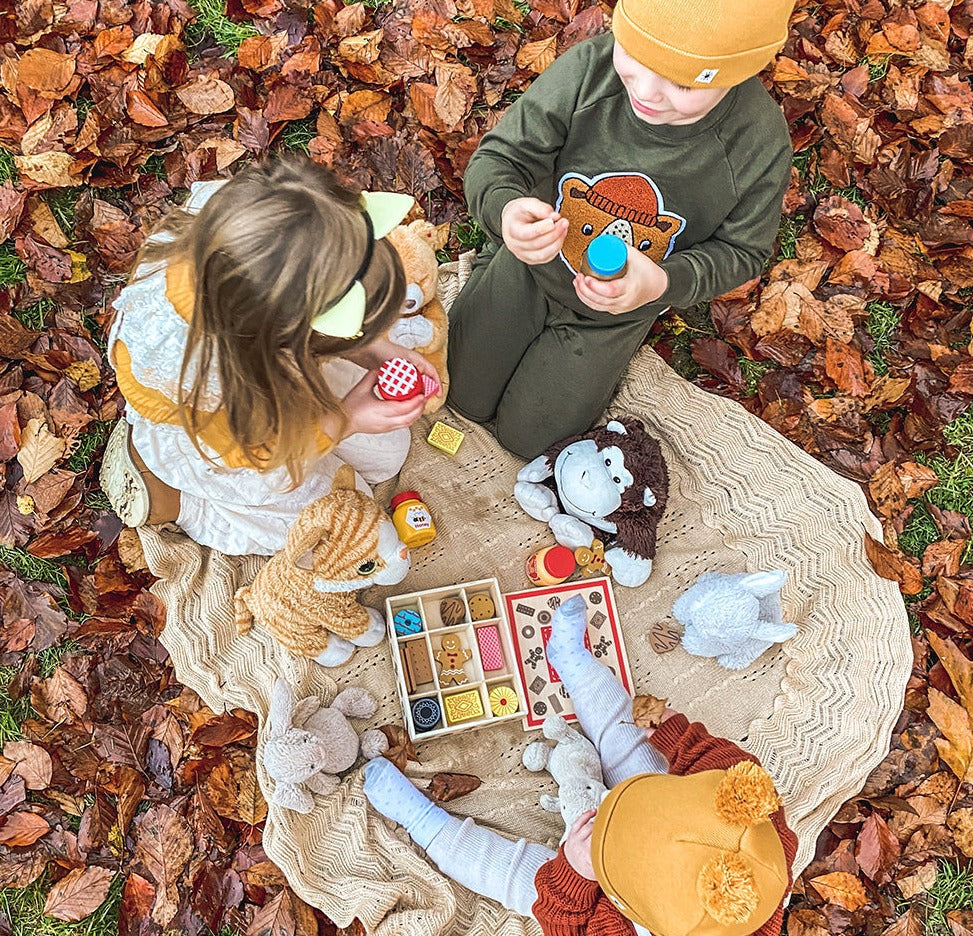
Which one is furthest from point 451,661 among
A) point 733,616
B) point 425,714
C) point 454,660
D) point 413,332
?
point 413,332

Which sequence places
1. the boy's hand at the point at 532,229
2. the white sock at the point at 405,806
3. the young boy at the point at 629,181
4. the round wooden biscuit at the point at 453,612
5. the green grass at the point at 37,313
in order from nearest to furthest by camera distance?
1. the young boy at the point at 629,181
2. the boy's hand at the point at 532,229
3. the white sock at the point at 405,806
4. the round wooden biscuit at the point at 453,612
5. the green grass at the point at 37,313

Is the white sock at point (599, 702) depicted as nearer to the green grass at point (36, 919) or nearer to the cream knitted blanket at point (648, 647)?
the cream knitted blanket at point (648, 647)

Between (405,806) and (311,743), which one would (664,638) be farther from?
(311,743)

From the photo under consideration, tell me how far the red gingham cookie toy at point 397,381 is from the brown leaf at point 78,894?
46.0 inches

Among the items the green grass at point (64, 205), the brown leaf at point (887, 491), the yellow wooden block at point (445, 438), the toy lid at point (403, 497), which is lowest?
the toy lid at point (403, 497)

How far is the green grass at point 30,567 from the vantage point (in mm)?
1786

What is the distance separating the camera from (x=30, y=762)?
1.73 meters

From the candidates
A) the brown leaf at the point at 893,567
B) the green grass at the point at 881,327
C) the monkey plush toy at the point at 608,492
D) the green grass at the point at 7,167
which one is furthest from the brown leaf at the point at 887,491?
the green grass at the point at 7,167

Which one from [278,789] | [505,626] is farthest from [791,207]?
[278,789]

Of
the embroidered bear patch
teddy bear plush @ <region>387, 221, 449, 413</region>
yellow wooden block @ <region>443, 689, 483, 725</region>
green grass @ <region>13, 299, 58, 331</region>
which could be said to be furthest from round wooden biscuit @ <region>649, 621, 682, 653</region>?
green grass @ <region>13, 299, 58, 331</region>

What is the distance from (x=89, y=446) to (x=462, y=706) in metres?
0.99

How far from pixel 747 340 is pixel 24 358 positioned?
1642 millimetres

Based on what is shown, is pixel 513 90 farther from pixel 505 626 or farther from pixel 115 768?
pixel 115 768

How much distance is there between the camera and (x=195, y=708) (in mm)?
1775
